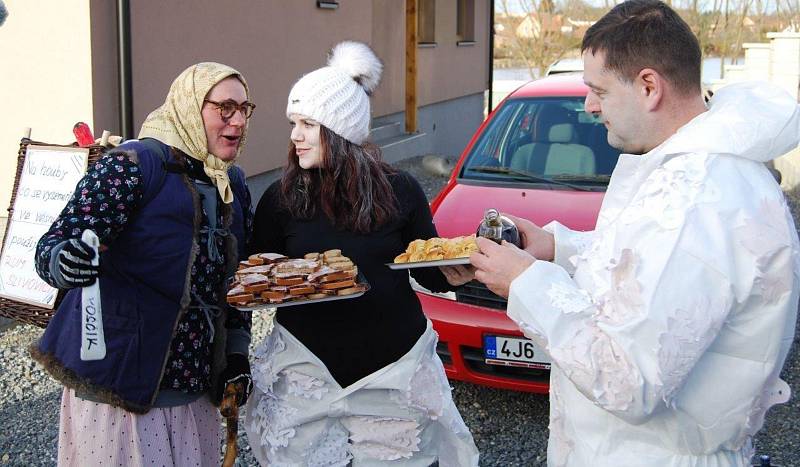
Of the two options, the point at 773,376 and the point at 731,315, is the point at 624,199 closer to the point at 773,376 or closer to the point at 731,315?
the point at 731,315

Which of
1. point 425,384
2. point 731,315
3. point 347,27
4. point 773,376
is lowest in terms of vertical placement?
point 425,384

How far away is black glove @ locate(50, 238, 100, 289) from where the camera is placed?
2.20m

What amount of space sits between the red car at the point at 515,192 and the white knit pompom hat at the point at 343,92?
176 cm

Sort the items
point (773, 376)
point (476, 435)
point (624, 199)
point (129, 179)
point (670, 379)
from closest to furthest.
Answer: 1. point (670, 379)
2. point (773, 376)
3. point (624, 199)
4. point (129, 179)
5. point (476, 435)

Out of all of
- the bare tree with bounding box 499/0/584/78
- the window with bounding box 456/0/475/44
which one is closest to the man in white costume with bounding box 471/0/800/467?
the window with bounding box 456/0/475/44

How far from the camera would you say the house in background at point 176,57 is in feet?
20.8

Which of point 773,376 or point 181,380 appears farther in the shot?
point 181,380

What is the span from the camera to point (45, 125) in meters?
6.45

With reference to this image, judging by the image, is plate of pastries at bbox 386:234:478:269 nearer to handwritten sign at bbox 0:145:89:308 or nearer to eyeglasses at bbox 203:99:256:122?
eyeglasses at bbox 203:99:256:122

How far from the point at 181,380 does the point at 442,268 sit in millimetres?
871

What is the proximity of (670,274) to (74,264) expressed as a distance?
1.47 m

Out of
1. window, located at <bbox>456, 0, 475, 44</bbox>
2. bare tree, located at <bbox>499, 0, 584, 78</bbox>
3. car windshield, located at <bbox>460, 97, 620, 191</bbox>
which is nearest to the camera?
car windshield, located at <bbox>460, 97, 620, 191</bbox>

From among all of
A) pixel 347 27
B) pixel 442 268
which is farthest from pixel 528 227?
pixel 347 27

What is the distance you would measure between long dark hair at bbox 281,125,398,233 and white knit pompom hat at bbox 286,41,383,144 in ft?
0.17
